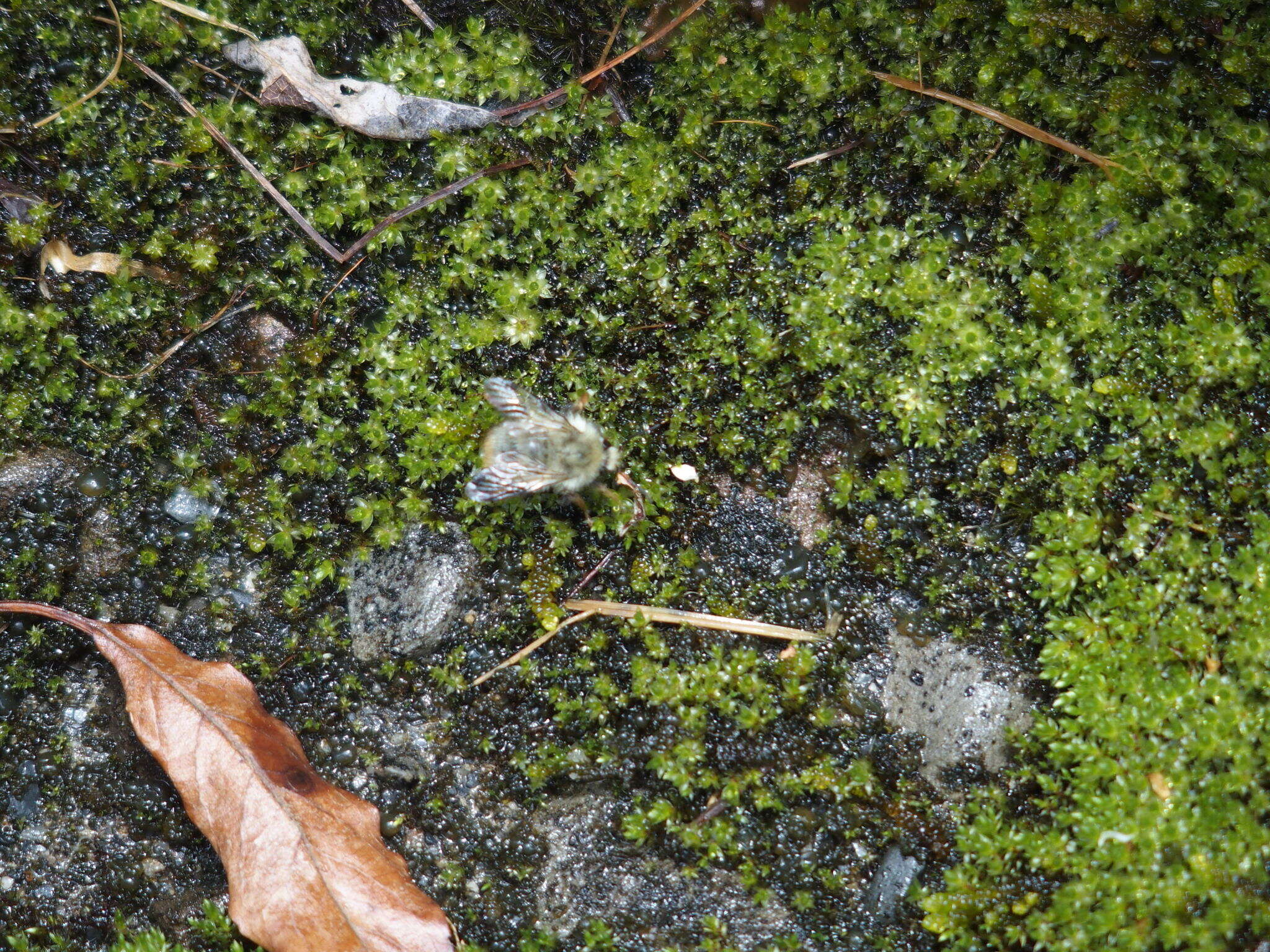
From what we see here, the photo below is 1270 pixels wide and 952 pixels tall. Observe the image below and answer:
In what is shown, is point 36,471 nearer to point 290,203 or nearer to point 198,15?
point 290,203

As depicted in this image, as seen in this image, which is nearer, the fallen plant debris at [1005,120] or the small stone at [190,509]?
the fallen plant debris at [1005,120]

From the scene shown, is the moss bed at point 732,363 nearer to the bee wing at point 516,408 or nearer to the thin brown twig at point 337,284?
the thin brown twig at point 337,284

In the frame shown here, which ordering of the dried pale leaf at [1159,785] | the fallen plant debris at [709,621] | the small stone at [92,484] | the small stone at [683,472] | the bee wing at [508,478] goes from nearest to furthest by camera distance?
the dried pale leaf at [1159,785] → the bee wing at [508,478] → the fallen plant debris at [709,621] → the small stone at [683,472] → the small stone at [92,484]

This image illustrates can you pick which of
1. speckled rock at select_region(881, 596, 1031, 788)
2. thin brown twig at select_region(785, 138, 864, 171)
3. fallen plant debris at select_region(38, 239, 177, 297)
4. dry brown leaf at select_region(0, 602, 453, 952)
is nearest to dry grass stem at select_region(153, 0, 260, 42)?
fallen plant debris at select_region(38, 239, 177, 297)

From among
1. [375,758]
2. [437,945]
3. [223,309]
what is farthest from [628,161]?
[437,945]

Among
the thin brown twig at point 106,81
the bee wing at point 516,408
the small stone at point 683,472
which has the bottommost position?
the small stone at point 683,472

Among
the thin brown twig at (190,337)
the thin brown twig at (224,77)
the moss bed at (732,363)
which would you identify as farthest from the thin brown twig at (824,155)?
the thin brown twig at (190,337)

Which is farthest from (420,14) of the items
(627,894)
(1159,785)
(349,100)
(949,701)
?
(1159,785)

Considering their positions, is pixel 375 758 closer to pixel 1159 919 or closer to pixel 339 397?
pixel 339 397
